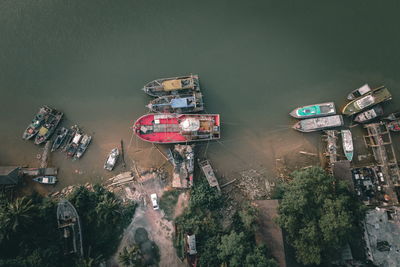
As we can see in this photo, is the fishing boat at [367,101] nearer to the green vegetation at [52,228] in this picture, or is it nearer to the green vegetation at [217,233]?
the green vegetation at [217,233]

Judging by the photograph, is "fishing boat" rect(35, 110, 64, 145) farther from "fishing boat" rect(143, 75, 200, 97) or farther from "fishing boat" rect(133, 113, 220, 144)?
"fishing boat" rect(143, 75, 200, 97)

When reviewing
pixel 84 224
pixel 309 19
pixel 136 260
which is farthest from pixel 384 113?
pixel 84 224

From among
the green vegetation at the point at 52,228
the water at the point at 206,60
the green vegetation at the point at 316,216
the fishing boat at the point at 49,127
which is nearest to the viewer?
the green vegetation at the point at 52,228

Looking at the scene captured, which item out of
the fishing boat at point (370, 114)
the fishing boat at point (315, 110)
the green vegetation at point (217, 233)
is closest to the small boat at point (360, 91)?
the fishing boat at point (370, 114)

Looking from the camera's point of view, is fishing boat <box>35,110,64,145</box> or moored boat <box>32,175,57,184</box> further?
fishing boat <box>35,110,64,145</box>

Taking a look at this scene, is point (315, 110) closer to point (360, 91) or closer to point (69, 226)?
point (360, 91)

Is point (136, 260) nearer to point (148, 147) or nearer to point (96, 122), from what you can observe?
point (148, 147)

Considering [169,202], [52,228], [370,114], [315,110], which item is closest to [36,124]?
[52,228]

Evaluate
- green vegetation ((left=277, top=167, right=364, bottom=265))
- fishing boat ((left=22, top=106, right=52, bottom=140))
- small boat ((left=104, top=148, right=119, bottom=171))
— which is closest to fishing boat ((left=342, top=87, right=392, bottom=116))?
green vegetation ((left=277, top=167, right=364, bottom=265))
